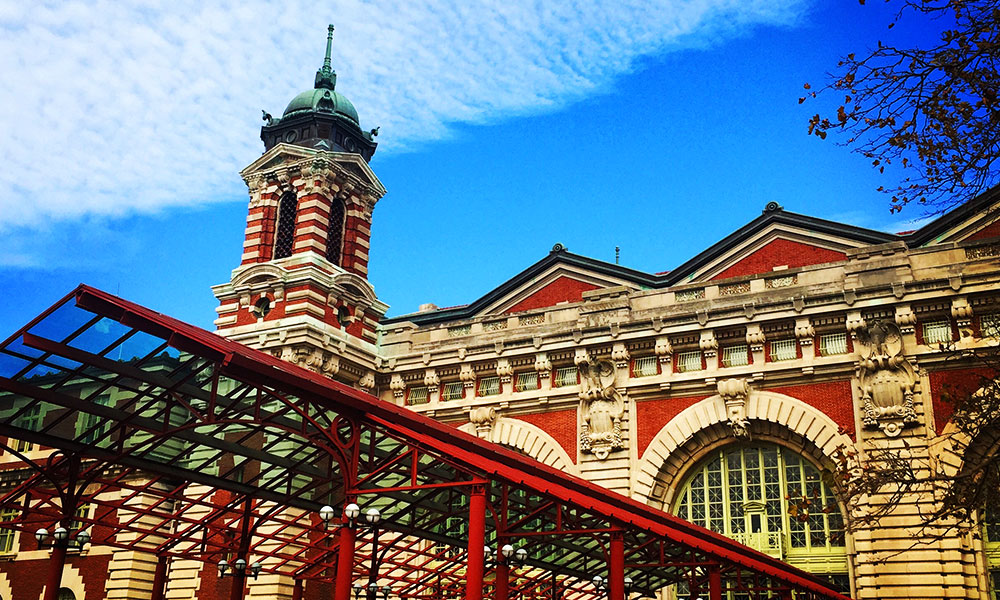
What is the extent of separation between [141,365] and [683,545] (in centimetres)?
1130

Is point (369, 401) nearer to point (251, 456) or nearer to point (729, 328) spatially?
point (251, 456)

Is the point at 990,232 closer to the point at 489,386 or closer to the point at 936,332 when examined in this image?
the point at 936,332

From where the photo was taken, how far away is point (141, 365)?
18.2 metres

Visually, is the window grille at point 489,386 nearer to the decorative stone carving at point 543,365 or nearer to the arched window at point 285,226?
the decorative stone carving at point 543,365

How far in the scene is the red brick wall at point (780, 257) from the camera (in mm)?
32938

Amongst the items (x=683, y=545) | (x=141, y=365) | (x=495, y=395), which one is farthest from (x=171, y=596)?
(x=683, y=545)

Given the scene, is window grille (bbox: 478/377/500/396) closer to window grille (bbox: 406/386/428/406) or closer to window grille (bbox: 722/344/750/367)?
window grille (bbox: 406/386/428/406)

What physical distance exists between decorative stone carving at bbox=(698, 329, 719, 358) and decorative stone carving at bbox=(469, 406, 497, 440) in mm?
7770

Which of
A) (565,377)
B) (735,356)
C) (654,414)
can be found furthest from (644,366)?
(735,356)

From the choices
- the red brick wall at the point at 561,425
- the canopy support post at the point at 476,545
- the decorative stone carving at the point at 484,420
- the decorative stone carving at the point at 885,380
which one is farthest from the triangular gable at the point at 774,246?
the canopy support post at the point at 476,545

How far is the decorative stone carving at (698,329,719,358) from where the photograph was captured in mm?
30891

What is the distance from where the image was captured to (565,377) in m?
33.5

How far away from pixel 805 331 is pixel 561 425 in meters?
8.60

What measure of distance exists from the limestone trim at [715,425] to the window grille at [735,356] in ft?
3.42
